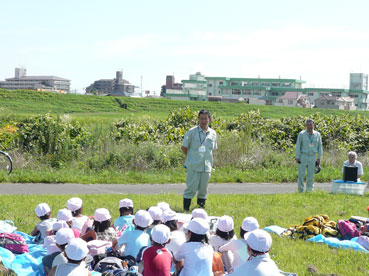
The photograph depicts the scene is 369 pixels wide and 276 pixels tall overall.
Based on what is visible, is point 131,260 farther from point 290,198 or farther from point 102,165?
point 102,165

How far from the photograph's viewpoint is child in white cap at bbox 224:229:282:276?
5113 millimetres

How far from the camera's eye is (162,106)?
81.4 m

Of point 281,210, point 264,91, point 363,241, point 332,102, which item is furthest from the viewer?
point 264,91

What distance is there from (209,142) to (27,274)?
5209 mm

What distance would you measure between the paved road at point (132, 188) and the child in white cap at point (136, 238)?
680 centimetres

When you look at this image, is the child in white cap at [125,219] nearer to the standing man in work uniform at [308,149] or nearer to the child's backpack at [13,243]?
the child's backpack at [13,243]

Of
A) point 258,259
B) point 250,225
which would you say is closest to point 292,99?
point 250,225

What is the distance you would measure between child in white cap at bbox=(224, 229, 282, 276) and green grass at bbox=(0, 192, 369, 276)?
196cm

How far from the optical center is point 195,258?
19.2 feet

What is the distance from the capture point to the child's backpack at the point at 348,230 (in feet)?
28.9

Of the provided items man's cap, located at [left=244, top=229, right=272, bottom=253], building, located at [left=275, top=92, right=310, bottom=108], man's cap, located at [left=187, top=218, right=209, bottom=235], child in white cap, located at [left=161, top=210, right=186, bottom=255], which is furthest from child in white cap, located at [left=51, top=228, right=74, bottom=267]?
building, located at [left=275, top=92, right=310, bottom=108]

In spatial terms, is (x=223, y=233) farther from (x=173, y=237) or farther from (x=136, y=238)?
(x=136, y=238)

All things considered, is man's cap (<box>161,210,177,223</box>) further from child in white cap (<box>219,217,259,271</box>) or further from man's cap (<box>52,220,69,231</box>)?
man's cap (<box>52,220,69,231</box>)

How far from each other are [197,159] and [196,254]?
15.9 ft
